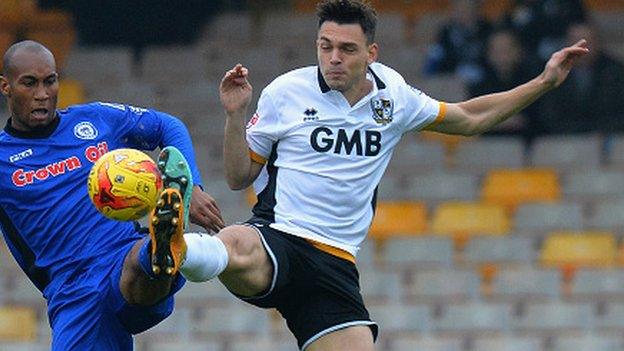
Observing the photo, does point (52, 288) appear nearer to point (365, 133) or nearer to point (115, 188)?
point (115, 188)

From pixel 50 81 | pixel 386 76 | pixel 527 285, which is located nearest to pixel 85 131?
pixel 50 81

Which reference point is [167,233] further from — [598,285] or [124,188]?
[598,285]

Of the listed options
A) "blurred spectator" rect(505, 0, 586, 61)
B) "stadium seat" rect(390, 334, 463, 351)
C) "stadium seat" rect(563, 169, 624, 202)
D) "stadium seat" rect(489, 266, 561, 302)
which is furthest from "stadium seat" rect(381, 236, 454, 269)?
"blurred spectator" rect(505, 0, 586, 61)

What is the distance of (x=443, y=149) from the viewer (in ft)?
49.5

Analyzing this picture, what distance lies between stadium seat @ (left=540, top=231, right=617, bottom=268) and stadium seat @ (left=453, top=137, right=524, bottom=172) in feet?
3.45

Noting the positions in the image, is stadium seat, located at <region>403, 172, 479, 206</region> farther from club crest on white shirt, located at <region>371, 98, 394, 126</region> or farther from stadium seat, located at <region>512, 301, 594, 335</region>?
club crest on white shirt, located at <region>371, 98, 394, 126</region>

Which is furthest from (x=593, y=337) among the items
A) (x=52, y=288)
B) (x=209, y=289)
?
(x=52, y=288)

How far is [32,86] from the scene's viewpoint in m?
7.30

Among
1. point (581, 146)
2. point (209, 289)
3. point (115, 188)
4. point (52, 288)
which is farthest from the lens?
point (581, 146)

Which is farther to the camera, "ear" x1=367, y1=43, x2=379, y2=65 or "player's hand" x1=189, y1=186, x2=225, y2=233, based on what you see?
"ear" x1=367, y1=43, x2=379, y2=65

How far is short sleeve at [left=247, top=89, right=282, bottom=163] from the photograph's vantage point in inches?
307

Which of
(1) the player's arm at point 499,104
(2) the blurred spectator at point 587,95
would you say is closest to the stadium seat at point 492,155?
(2) the blurred spectator at point 587,95

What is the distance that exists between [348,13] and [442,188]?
22.7 ft

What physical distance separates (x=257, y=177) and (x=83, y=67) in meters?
9.06
